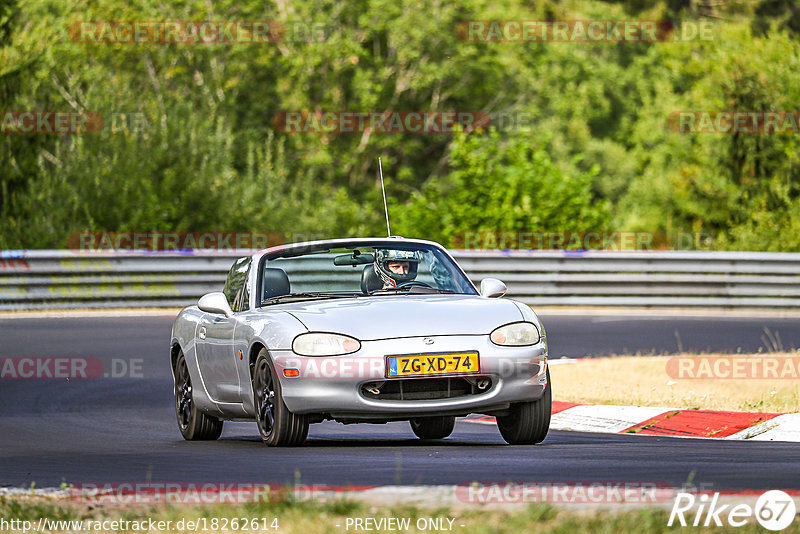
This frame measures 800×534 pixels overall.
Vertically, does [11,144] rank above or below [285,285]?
below

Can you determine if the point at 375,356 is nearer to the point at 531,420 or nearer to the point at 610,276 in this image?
the point at 531,420

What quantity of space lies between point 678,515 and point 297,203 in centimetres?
2930

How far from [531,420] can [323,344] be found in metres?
1.47

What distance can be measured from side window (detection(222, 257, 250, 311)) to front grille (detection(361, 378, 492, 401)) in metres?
1.75

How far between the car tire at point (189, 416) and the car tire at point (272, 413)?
1.38 m

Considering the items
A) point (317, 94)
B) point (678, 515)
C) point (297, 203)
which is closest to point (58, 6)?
point (317, 94)

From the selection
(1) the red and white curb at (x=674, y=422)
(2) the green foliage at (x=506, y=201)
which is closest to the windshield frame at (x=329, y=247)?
(1) the red and white curb at (x=674, y=422)

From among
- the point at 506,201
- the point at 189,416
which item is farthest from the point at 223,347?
the point at 506,201

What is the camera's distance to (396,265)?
34.5 ft

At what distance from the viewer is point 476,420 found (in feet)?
40.4

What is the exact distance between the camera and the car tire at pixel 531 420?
9.47 metres

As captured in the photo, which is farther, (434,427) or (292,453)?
(434,427)

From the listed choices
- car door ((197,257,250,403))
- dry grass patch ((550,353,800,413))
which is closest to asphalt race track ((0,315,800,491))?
car door ((197,257,250,403))

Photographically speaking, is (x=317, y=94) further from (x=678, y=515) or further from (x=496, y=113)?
(x=678, y=515)
